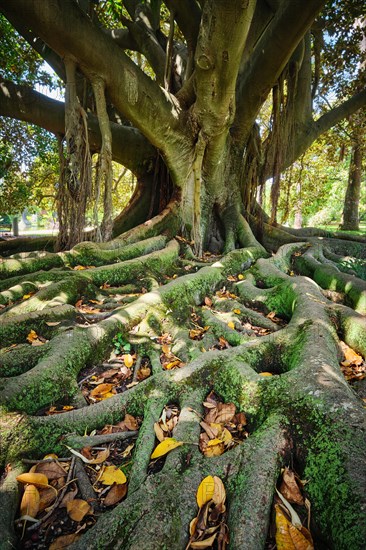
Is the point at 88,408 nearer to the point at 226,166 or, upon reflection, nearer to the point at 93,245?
the point at 93,245

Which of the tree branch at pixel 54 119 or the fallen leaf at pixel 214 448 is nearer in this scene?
the fallen leaf at pixel 214 448

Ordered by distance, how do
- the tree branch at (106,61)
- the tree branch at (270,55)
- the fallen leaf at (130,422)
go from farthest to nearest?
the tree branch at (270,55)
the tree branch at (106,61)
the fallen leaf at (130,422)

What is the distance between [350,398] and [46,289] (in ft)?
7.54

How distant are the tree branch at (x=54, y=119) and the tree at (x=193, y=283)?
0.03 metres

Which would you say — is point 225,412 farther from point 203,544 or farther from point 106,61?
point 106,61

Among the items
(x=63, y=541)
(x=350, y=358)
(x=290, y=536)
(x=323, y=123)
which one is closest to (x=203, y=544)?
(x=290, y=536)

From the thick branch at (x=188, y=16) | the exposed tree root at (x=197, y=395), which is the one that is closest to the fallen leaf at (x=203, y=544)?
the exposed tree root at (x=197, y=395)

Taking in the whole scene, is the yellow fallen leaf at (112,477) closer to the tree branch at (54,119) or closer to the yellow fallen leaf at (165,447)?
the yellow fallen leaf at (165,447)

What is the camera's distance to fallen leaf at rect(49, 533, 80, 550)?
1060 mm

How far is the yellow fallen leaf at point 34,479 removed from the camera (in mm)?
1235

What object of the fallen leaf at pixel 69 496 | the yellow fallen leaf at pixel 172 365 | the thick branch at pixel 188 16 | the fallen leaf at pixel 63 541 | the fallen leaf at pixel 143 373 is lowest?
the fallen leaf at pixel 63 541

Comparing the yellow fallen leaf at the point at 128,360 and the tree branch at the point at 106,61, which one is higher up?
the tree branch at the point at 106,61

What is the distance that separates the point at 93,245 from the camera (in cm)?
349

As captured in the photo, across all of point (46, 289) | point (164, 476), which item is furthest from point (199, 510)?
point (46, 289)
